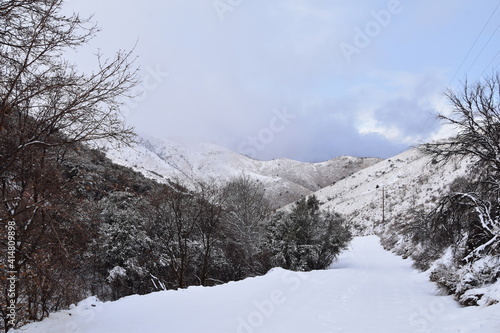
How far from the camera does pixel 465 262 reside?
10195mm

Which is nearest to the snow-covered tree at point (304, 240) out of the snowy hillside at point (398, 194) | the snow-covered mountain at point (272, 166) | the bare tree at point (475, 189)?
the bare tree at point (475, 189)

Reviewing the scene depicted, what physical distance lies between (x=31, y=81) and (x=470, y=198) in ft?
41.6

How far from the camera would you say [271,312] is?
723 cm

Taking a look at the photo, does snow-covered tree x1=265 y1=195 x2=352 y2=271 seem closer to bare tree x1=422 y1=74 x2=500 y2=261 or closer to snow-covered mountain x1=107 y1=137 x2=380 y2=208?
bare tree x1=422 y1=74 x2=500 y2=261

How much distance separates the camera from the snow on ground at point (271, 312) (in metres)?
5.82

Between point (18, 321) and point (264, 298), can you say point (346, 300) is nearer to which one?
point (264, 298)

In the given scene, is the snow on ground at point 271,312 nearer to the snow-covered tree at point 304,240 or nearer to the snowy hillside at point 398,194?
the snow-covered tree at point 304,240

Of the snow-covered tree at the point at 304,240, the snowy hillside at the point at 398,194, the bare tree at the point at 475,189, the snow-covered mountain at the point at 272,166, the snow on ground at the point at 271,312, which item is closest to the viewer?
the snow on ground at the point at 271,312

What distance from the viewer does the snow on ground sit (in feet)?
19.1

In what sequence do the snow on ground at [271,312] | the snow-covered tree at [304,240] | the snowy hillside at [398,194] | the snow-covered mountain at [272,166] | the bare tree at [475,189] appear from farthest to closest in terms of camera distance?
the snow-covered mountain at [272,166]
the snowy hillside at [398,194]
the snow-covered tree at [304,240]
the bare tree at [475,189]
the snow on ground at [271,312]

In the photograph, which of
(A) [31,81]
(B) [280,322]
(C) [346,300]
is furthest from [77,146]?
(C) [346,300]

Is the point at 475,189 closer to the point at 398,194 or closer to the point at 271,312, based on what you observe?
the point at 271,312

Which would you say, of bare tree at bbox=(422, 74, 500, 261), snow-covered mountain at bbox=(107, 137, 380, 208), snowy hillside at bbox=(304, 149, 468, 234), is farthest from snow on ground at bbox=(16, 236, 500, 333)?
snow-covered mountain at bbox=(107, 137, 380, 208)

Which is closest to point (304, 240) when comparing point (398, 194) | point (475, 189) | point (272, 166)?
point (475, 189)
